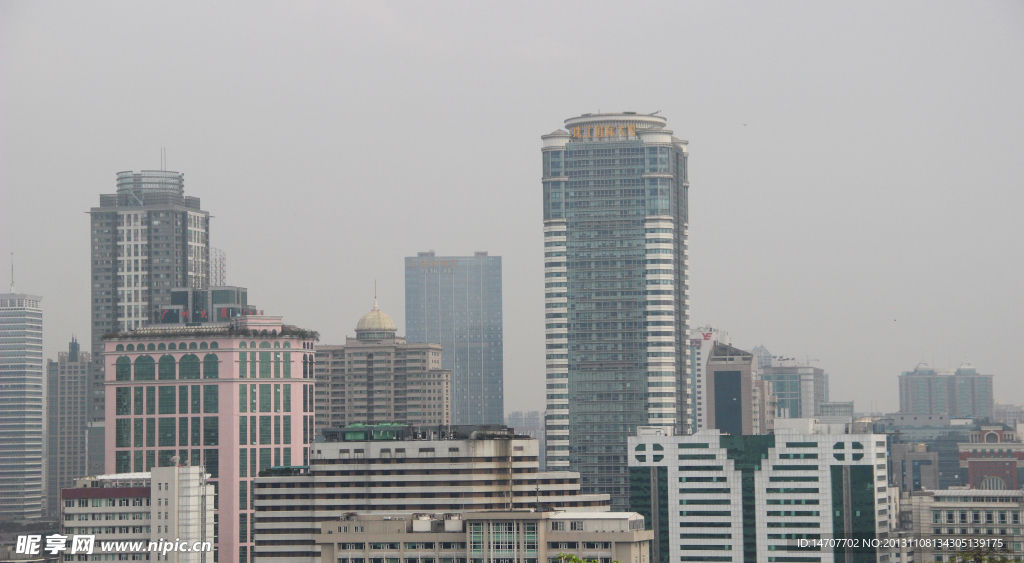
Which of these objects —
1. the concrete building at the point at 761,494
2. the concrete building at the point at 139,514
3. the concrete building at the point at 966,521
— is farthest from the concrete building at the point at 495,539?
the concrete building at the point at 761,494

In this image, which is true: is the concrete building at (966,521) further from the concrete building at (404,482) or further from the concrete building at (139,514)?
the concrete building at (139,514)

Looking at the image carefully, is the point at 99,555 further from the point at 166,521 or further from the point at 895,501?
the point at 895,501

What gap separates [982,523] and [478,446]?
5468cm

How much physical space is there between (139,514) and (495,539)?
4763cm

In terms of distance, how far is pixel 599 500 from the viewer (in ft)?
593

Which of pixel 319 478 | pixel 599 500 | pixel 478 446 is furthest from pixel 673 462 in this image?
pixel 319 478

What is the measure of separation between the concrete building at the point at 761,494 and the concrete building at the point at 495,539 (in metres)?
41.0

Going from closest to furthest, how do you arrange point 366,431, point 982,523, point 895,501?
point 982,523
point 366,431
point 895,501

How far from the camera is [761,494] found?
597 ft

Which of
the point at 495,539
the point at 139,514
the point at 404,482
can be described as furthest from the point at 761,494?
the point at 139,514

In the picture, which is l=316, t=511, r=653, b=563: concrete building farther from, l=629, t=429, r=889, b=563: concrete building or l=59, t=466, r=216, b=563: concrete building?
l=629, t=429, r=889, b=563: concrete building

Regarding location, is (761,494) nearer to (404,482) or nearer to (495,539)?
(404,482)

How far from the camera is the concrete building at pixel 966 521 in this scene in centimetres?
16212

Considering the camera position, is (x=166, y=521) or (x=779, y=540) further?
(x=779, y=540)
